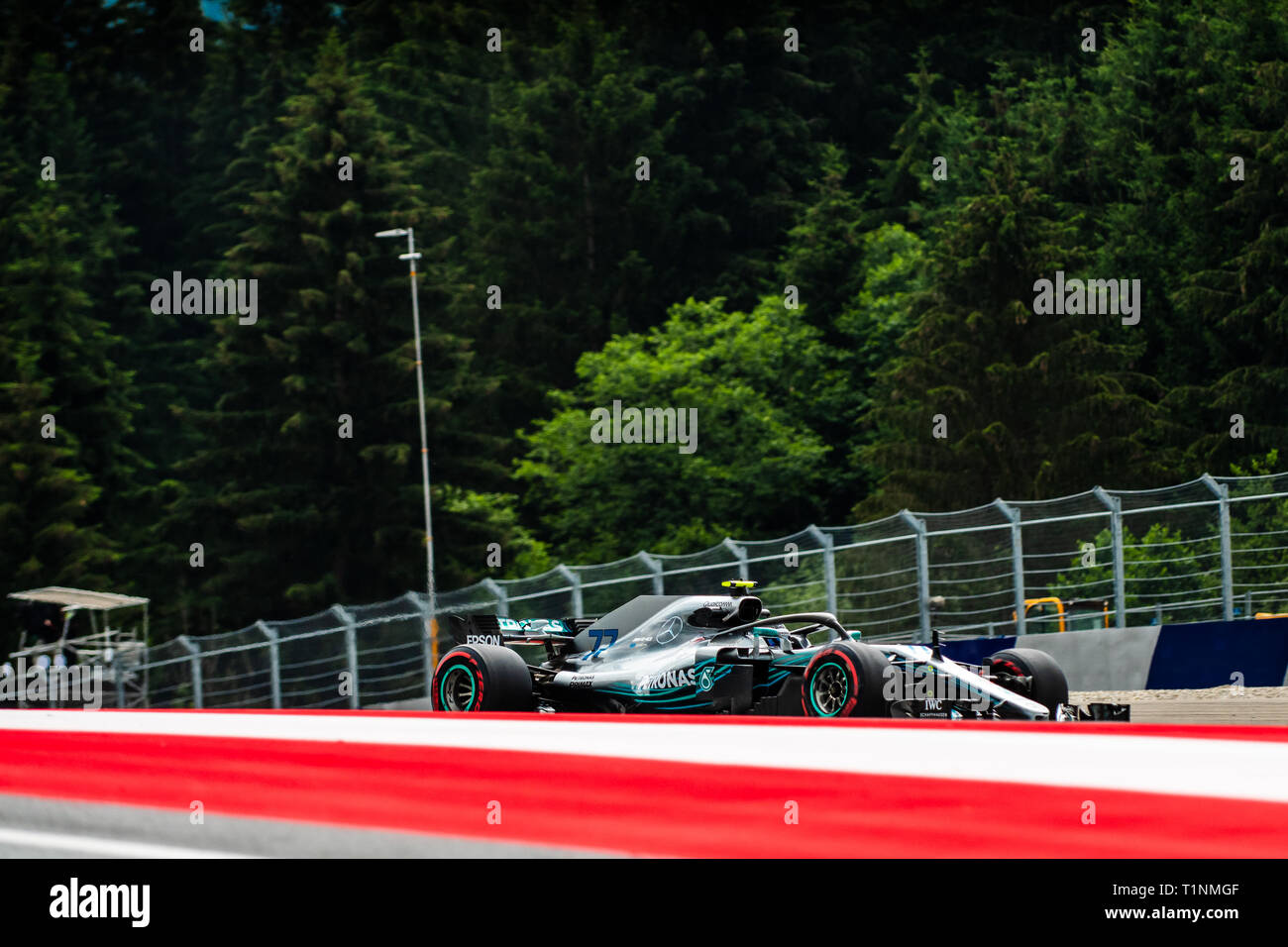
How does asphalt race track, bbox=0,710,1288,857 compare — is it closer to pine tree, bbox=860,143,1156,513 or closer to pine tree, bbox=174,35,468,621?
pine tree, bbox=860,143,1156,513

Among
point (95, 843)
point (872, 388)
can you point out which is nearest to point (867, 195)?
point (872, 388)

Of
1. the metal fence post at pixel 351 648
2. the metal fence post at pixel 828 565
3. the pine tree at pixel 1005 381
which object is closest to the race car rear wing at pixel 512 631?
the metal fence post at pixel 828 565

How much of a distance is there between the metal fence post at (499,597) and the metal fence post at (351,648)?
5.01 ft

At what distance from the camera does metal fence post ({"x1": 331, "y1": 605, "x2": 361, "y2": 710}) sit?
19.2m

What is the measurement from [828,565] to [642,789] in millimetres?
9694

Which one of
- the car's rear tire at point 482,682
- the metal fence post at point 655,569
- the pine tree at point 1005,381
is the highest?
the pine tree at point 1005,381

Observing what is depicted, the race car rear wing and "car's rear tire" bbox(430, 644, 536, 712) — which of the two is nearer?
"car's rear tire" bbox(430, 644, 536, 712)

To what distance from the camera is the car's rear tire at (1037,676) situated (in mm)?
10125

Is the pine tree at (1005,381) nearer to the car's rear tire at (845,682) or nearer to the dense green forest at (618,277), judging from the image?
the dense green forest at (618,277)

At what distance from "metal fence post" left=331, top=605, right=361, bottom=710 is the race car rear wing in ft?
22.8

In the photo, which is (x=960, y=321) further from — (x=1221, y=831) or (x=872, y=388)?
(x=1221, y=831)

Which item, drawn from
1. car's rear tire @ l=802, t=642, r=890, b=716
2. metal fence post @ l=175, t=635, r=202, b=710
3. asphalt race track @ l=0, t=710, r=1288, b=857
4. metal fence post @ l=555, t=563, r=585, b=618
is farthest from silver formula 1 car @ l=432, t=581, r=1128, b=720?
metal fence post @ l=175, t=635, r=202, b=710
